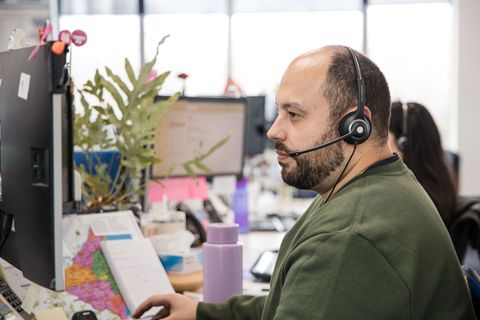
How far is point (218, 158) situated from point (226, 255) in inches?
49.4

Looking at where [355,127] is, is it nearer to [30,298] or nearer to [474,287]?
[474,287]

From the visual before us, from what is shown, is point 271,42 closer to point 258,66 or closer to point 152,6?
Result: point 258,66

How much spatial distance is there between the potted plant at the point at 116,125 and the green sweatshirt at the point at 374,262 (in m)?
0.79

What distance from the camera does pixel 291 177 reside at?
47.0 inches

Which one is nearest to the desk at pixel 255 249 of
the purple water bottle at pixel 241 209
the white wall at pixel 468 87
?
the purple water bottle at pixel 241 209

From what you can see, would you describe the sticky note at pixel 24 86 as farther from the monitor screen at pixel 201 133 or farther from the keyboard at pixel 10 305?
the monitor screen at pixel 201 133

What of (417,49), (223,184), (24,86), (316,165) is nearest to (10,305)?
(24,86)

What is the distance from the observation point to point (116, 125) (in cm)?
178

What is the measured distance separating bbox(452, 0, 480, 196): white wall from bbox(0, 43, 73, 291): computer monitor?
5.43 meters

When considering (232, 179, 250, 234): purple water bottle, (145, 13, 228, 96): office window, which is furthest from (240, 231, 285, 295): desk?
(145, 13, 228, 96): office window

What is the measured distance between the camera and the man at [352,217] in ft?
3.07

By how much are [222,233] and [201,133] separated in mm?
1125

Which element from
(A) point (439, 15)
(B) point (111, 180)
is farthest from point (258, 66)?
(B) point (111, 180)

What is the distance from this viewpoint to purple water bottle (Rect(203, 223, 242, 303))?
1.54m
